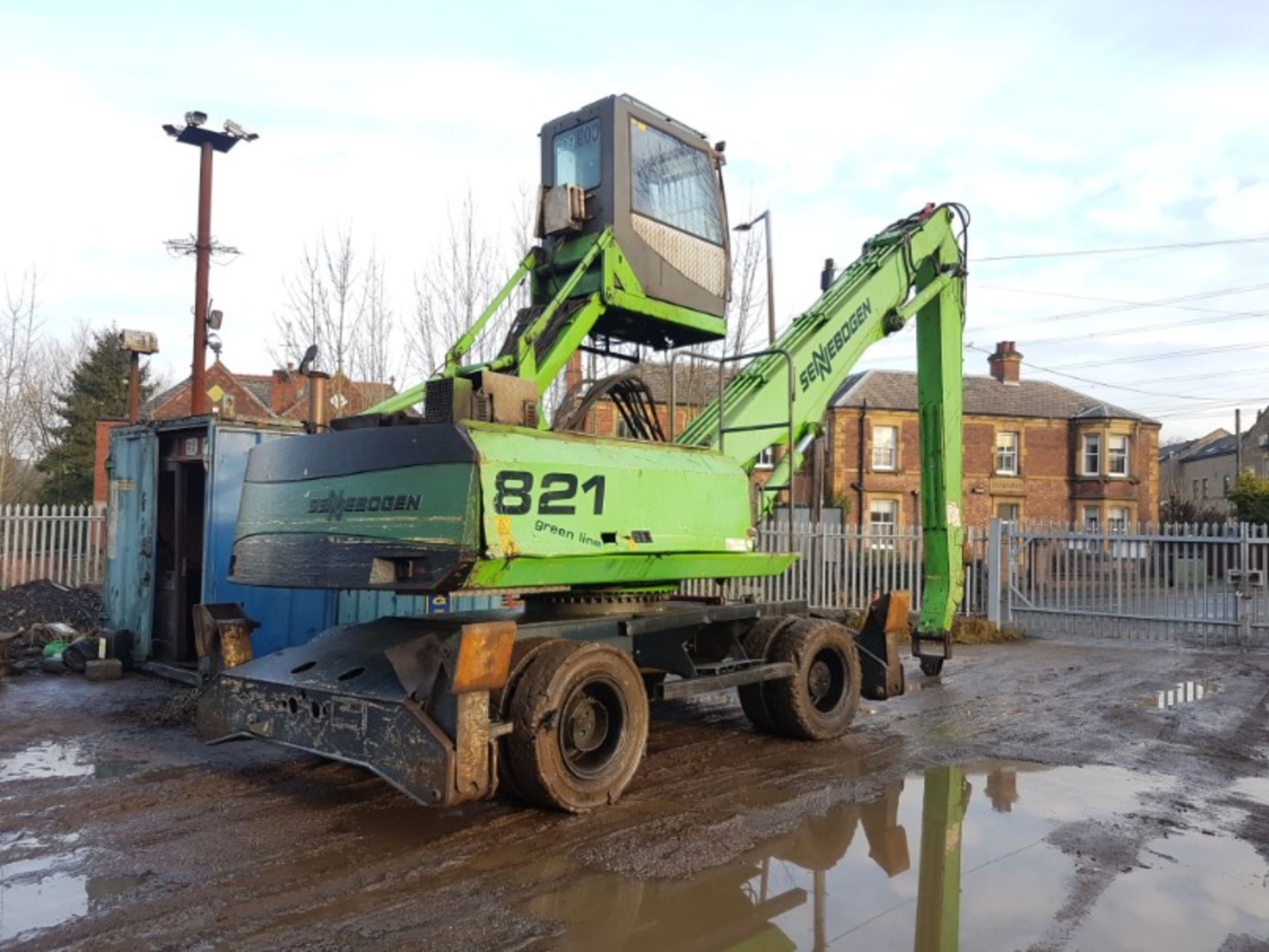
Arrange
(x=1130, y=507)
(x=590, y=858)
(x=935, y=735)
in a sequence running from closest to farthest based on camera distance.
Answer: (x=590, y=858) < (x=935, y=735) < (x=1130, y=507)

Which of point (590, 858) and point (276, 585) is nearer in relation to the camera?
point (590, 858)

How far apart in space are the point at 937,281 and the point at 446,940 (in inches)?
331

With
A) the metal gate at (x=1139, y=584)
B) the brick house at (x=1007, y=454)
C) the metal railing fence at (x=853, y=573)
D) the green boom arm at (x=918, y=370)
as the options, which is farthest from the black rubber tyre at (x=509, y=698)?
the brick house at (x=1007, y=454)

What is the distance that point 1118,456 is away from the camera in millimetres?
38281

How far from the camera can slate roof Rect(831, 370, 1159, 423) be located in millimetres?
36188

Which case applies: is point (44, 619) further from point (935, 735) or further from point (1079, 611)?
point (1079, 611)

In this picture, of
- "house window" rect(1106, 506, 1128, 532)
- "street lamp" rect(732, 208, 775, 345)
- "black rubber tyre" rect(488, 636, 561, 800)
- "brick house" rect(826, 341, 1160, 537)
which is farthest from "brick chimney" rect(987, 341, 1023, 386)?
"black rubber tyre" rect(488, 636, 561, 800)

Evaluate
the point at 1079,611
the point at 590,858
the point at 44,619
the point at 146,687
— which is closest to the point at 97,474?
the point at 44,619

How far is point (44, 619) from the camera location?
1314 cm

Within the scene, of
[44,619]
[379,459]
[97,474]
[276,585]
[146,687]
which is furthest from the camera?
[97,474]

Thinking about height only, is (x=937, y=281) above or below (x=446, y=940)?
above

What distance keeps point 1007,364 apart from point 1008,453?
4.29 meters

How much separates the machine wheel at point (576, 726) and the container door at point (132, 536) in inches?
277

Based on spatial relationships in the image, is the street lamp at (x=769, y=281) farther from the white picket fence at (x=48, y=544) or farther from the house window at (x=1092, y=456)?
the house window at (x=1092, y=456)
